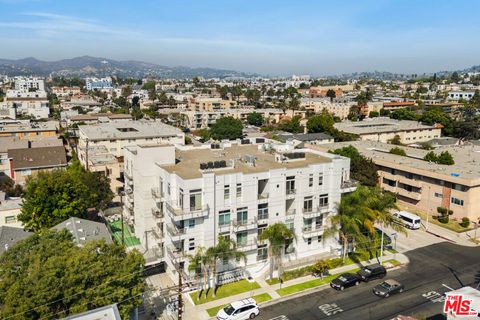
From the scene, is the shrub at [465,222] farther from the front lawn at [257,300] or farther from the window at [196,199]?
the window at [196,199]

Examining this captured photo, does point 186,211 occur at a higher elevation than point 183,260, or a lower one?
higher

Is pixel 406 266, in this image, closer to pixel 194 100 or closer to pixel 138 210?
pixel 138 210

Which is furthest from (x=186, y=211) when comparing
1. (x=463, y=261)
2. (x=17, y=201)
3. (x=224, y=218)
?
(x=463, y=261)

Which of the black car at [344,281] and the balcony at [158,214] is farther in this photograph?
the balcony at [158,214]

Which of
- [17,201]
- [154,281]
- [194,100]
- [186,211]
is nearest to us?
[186,211]

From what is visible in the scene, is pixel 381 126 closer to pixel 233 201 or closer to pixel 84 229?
pixel 233 201

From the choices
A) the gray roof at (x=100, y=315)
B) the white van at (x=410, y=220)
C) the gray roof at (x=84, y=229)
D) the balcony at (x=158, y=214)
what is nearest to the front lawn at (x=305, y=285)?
the balcony at (x=158, y=214)

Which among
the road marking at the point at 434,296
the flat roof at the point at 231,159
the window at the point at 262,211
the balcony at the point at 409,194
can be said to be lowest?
the road marking at the point at 434,296

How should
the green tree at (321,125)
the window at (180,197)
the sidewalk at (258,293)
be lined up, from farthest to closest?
the green tree at (321,125) < the window at (180,197) < the sidewalk at (258,293)
